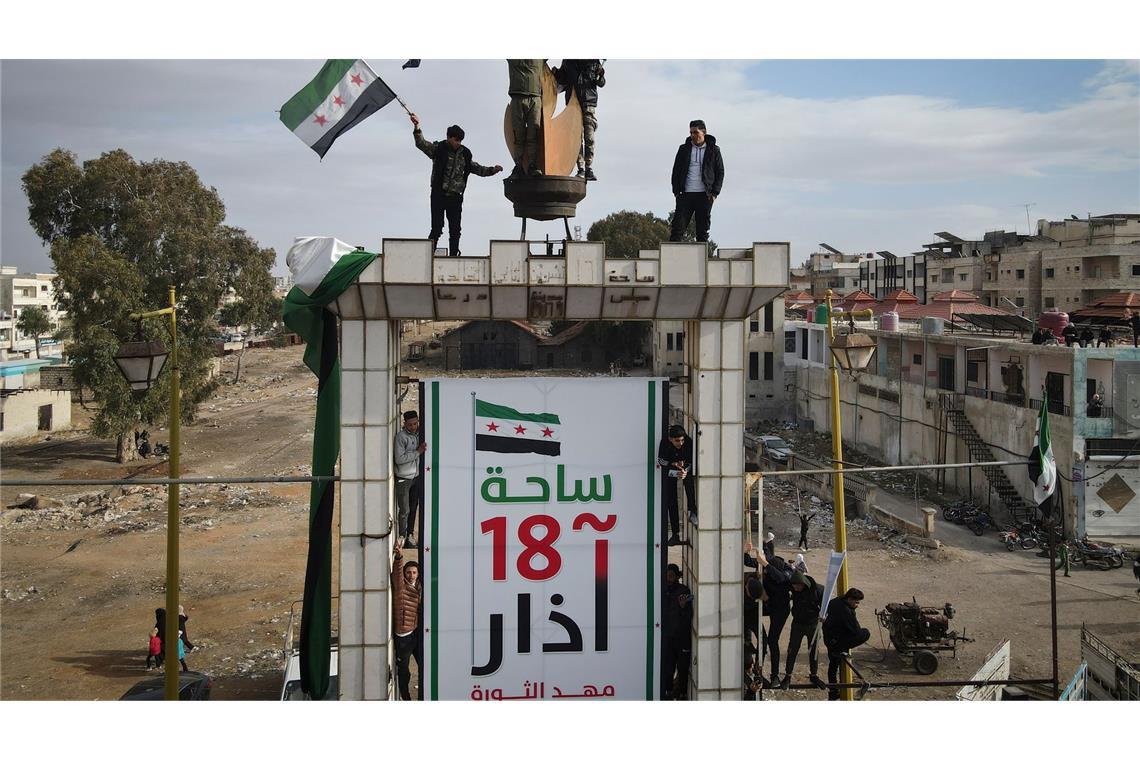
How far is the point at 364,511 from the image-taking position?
8625 millimetres

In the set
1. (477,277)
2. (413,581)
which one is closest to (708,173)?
(477,277)

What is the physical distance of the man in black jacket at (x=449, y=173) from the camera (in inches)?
367

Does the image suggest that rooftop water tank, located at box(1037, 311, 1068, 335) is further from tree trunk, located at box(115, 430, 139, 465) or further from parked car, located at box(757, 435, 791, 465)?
tree trunk, located at box(115, 430, 139, 465)

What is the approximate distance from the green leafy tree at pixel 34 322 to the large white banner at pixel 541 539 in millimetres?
70258

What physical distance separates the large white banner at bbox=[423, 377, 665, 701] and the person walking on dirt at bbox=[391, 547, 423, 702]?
215 millimetres

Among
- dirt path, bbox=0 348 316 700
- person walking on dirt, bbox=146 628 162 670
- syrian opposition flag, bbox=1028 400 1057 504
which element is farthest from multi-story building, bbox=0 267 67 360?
syrian opposition flag, bbox=1028 400 1057 504

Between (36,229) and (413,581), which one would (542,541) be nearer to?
(413,581)

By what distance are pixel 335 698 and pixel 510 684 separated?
6.43 feet

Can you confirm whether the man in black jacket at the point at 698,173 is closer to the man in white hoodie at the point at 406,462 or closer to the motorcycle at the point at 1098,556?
the man in white hoodie at the point at 406,462

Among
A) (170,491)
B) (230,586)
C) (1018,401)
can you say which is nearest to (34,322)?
(230,586)

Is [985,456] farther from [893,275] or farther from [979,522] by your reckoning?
[893,275]

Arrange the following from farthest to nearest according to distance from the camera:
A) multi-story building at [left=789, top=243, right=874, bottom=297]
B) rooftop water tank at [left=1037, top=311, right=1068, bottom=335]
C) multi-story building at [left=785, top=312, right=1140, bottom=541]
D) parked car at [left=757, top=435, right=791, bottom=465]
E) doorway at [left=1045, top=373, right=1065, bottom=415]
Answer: multi-story building at [left=789, top=243, right=874, bottom=297] → parked car at [left=757, top=435, right=791, bottom=465] → rooftop water tank at [left=1037, top=311, right=1068, bottom=335] → doorway at [left=1045, top=373, right=1065, bottom=415] → multi-story building at [left=785, top=312, right=1140, bottom=541]

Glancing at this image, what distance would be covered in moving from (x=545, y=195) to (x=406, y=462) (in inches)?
123

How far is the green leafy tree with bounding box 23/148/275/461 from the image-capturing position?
3581cm
